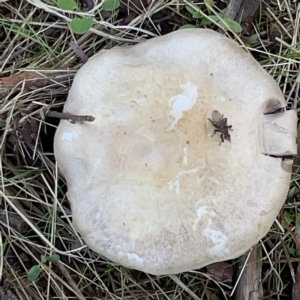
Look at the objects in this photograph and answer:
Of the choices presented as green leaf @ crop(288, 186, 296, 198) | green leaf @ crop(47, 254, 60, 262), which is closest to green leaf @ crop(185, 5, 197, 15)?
green leaf @ crop(288, 186, 296, 198)

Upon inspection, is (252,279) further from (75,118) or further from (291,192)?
(75,118)

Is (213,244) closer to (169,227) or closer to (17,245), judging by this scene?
(169,227)

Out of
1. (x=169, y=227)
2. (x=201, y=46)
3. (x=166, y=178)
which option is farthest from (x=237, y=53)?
(x=169, y=227)

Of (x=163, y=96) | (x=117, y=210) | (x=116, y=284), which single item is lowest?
(x=116, y=284)

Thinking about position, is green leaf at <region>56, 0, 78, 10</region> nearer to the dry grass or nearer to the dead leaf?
the dry grass

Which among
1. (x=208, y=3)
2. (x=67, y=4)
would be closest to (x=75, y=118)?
(x=67, y=4)

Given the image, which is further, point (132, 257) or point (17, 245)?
point (17, 245)
